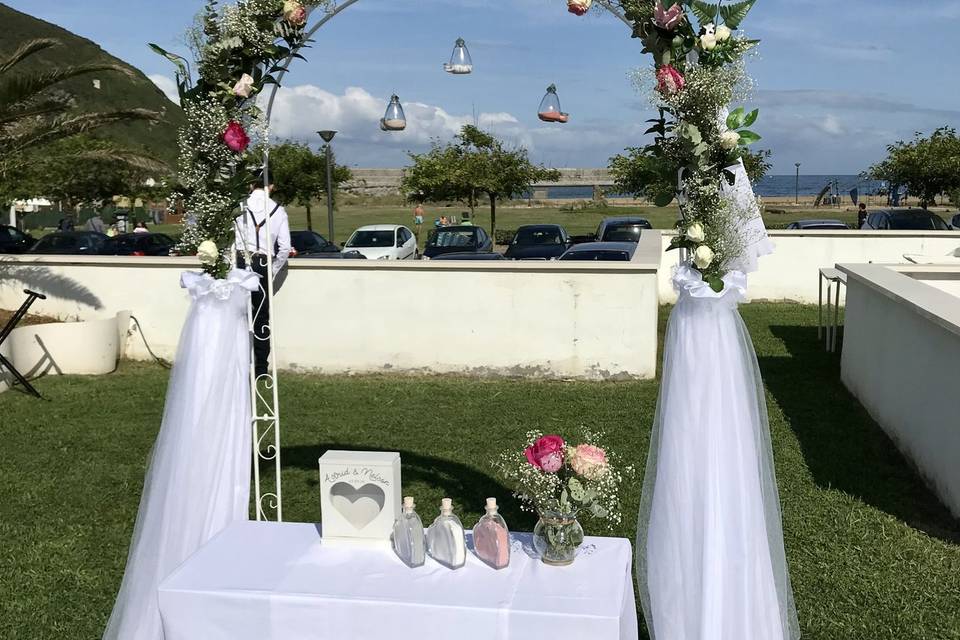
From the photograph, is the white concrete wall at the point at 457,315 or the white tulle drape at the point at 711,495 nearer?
the white tulle drape at the point at 711,495

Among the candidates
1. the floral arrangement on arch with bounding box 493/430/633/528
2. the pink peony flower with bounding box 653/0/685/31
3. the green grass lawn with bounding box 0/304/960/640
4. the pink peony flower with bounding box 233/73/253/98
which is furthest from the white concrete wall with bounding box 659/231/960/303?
the floral arrangement on arch with bounding box 493/430/633/528

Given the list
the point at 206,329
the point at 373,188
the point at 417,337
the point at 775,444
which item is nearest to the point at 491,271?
the point at 417,337

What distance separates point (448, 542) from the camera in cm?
433

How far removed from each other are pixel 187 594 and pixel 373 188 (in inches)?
3525

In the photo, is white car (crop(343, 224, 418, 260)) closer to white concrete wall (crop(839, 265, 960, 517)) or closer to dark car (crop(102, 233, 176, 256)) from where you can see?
dark car (crop(102, 233, 176, 256))

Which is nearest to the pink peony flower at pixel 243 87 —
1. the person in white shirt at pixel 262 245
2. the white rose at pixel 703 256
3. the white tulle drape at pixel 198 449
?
the white tulle drape at pixel 198 449

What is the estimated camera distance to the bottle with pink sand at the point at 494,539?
4.32m

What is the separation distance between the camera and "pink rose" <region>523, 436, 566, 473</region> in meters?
4.33

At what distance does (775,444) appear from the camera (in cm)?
929

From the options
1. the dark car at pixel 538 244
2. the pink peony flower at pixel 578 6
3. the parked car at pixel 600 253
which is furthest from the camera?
the dark car at pixel 538 244

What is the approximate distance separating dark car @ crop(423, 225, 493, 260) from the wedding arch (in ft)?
54.9

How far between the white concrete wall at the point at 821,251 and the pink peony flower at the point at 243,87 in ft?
44.2

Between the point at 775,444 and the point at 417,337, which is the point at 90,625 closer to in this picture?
the point at 775,444

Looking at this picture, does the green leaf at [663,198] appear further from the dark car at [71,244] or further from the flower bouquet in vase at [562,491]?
the dark car at [71,244]
